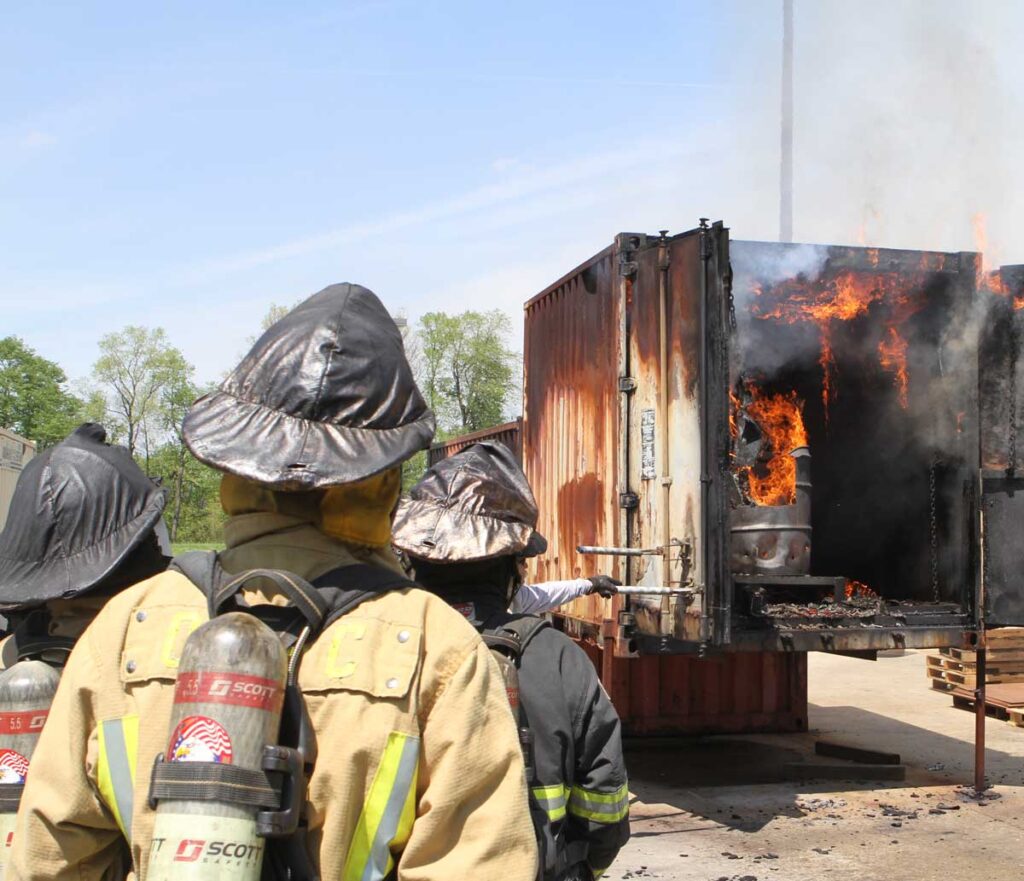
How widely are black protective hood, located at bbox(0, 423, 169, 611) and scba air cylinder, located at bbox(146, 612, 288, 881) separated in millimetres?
1230

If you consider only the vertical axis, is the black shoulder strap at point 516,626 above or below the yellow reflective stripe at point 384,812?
above

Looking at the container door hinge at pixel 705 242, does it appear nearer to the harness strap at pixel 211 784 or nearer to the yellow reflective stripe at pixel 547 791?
the yellow reflective stripe at pixel 547 791

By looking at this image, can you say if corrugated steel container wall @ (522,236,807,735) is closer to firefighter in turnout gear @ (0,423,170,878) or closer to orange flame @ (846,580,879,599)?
orange flame @ (846,580,879,599)

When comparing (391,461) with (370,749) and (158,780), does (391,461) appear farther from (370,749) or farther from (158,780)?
(158,780)

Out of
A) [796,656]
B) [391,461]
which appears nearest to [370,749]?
[391,461]

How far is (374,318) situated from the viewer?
1819 millimetres

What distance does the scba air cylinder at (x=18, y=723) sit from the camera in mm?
2107

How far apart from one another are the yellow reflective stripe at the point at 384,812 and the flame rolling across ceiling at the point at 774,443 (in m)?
6.68

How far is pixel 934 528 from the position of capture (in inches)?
340

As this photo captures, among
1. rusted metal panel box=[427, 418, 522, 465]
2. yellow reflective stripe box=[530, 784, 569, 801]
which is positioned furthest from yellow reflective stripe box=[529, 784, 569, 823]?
rusted metal panel box=[427, 418, 522, 465]

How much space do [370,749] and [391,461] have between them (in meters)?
0.43

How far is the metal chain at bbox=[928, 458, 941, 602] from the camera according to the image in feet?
28.1

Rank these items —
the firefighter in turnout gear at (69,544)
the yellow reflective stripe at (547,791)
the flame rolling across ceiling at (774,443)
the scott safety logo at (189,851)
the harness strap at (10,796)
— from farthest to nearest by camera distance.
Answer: the flame rolling across ceiling at (774,443)
the yellow reflective stripe at (547,791)
the firefighter in turnout gear at (69,544)
the harness strap at (10,796)
the scott safety logo at (189,851)

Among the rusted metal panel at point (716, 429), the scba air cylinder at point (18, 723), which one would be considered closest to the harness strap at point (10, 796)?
the scba air cylinder at point (18, 723)
